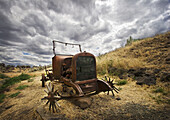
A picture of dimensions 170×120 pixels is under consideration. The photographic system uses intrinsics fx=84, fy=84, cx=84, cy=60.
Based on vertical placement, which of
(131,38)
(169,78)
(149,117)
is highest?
(131,38)

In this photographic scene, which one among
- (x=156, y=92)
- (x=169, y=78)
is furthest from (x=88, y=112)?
(x=169, y=78)

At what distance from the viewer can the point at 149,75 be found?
514 centimetres

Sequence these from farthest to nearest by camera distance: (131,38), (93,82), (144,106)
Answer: (131,38) → (93,82) → (144,106)

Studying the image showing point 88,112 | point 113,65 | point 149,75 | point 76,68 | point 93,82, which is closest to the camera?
point 88,112

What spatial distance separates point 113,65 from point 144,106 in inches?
218

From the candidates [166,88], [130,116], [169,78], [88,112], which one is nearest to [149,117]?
[130,116]

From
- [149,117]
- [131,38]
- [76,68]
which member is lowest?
[149,117]

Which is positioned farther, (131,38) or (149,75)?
(131,38)

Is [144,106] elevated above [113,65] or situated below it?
below

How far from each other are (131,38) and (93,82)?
2125 cm

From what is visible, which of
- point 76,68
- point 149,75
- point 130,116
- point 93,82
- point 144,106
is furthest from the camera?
point 149,75

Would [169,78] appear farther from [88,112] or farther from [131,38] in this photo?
[131,38]

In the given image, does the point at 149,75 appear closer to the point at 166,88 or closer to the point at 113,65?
the point at 166,88

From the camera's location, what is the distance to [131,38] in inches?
809
